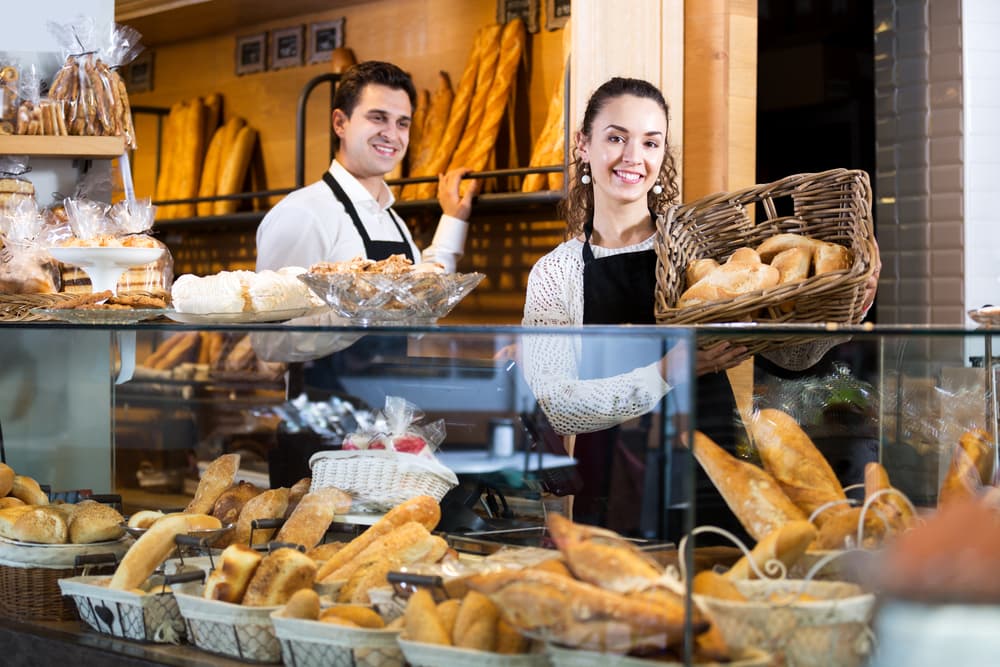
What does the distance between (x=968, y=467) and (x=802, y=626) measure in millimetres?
358

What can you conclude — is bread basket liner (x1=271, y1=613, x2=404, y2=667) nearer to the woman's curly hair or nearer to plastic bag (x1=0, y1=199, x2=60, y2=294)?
plastic bag (x1=0, y1=199, x2=60, y2=294)

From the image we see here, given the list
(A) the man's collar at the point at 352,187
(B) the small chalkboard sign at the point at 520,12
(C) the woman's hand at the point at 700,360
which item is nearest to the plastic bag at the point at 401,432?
(C) the woman's hand at the point at 700,360

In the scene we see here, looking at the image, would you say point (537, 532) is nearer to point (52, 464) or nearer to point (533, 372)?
point (533, 372)

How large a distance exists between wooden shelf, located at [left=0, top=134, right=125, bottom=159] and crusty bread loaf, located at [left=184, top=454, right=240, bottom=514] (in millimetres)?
750

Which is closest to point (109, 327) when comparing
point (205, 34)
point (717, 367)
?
point (717, 367)

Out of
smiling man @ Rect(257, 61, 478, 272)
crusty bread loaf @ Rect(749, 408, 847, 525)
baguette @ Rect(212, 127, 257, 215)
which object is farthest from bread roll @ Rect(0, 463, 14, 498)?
baguette @ Rect(212, 127, 257, 215)

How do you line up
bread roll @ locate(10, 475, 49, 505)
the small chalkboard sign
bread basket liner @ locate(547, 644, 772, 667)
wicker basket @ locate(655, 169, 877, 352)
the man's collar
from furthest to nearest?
the small chalkboard sign
the man's collar
bread roll @ locate(10, 475, 49, 505)
wicker basket @ locate(655, 169, 877, 352)
bread basket liner @ locate(547, 644, 772, 667)

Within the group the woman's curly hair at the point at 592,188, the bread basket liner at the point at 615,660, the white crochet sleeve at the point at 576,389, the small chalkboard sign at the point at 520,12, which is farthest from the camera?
the small chalkboard sign at the point at 520,12

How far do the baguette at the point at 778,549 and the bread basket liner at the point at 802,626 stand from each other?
45mm

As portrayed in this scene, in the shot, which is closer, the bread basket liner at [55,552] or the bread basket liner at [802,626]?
the bread basket liner at [802,626]

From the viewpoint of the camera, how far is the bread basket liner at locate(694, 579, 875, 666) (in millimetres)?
959

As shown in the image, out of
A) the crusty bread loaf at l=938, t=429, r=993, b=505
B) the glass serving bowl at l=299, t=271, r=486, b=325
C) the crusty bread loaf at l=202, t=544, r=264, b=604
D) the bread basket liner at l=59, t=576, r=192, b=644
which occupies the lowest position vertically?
the bread basket liner at l=59, t=576, r=192, b=644

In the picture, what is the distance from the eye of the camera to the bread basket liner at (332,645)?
109 centimetres

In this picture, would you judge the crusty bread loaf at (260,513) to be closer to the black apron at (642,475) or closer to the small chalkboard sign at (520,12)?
the black apron at (642,475)
